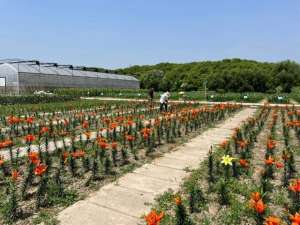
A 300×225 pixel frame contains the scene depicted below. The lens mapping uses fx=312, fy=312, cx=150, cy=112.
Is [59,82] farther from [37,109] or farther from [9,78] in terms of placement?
[37,109]

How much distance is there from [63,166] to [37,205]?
179cm

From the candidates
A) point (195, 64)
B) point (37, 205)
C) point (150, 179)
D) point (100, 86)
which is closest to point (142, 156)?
A: point (150, 179)

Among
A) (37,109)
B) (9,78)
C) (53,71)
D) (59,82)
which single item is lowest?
(37,109)

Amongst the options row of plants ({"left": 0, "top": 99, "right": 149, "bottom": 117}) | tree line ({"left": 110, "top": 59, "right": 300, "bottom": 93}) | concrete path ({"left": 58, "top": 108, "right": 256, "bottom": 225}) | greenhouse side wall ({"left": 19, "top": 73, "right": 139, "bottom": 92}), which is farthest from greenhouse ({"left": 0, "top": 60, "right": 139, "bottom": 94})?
concrete path ({"left": 58, "top": 108, "right": 256, "bottom": 225})

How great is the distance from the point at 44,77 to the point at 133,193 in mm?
38185

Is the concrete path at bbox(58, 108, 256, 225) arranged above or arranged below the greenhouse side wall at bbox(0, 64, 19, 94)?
below

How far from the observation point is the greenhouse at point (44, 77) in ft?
118

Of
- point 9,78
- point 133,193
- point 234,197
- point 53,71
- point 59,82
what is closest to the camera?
point 234,197

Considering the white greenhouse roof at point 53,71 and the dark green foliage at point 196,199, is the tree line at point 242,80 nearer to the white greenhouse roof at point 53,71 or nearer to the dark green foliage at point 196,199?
the white greenhouse roof at point 53,71

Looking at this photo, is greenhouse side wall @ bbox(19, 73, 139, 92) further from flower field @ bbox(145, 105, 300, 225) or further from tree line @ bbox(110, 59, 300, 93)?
flower field @ bbox(145, 105, 300, 225)

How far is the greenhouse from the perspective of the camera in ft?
118

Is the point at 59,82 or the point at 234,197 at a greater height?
the point at 59,82

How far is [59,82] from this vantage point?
42.8 m

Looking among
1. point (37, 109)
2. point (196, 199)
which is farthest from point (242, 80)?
point (196, 199)
